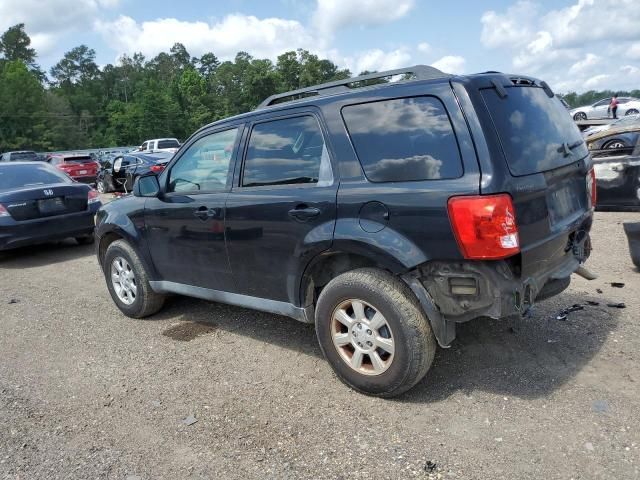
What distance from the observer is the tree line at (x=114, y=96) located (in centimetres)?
8300

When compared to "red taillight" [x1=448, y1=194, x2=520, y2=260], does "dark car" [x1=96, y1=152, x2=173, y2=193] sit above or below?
above

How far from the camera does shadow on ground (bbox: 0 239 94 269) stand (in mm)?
8383

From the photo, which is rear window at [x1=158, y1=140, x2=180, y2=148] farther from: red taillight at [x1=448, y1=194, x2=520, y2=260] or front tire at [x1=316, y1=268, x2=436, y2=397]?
red taillight at [x1=448, y1=194, x2=520, y2=260]

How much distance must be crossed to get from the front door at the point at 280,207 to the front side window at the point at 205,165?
0.24 m

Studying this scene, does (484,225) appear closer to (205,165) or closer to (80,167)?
(205,165)

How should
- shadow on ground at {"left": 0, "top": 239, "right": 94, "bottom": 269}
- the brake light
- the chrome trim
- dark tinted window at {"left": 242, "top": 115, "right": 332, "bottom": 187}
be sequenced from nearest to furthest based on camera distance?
dark tinted window at {"left": 242, "top": 115, "right": 332, "bottom": 187} → the chrome trim → shadow on ground at {"left": 0, "top": 239, "right": 94, "bottom": 269} → the brake light

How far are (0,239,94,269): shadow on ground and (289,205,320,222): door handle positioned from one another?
20.2 ft

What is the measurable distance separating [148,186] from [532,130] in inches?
128

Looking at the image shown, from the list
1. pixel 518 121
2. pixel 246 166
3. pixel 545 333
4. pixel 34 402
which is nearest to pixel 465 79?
pixel 518 121

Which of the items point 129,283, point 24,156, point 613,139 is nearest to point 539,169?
point 129,283

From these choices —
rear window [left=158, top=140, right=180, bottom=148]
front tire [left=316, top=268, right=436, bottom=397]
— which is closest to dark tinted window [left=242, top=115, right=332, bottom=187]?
front tire [left=316, top=268, right=436, bottom=397]

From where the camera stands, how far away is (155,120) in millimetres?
92375

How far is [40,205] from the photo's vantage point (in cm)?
818

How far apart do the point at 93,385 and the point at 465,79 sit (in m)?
3.36
